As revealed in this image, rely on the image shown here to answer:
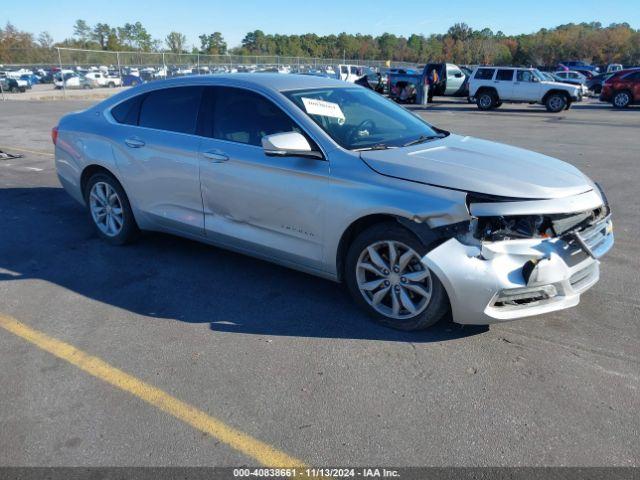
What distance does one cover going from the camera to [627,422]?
2.73 meters

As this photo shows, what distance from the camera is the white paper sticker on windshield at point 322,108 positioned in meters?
4.05

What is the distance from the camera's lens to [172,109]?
4766 millimetres

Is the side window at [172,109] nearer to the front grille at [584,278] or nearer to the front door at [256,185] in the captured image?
the front door at [256,185]

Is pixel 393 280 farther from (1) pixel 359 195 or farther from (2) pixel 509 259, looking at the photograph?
(2) pixel 509 259

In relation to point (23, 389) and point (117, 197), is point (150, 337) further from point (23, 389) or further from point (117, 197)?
point (117, 197)

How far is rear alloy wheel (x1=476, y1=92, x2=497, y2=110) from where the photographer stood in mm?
23469

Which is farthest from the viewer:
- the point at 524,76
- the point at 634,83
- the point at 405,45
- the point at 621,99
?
the point at 405,45

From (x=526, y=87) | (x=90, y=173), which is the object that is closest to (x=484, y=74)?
(x=526, y=87)

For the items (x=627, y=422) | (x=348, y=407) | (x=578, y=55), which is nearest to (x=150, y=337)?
(x=348, y=407)

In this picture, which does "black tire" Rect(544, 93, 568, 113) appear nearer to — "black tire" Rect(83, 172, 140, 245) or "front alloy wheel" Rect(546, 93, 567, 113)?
"front alloy wheel" Rect(546, 93, 567, 113)

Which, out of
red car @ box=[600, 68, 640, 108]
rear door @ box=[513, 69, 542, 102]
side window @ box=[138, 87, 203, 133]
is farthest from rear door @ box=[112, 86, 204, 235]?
red car @ box=[600, 68, 640, 108]

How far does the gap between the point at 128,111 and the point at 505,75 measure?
21279mm

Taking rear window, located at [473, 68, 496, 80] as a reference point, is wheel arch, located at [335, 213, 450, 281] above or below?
below

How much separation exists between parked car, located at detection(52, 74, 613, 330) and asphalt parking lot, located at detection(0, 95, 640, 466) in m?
0.32
